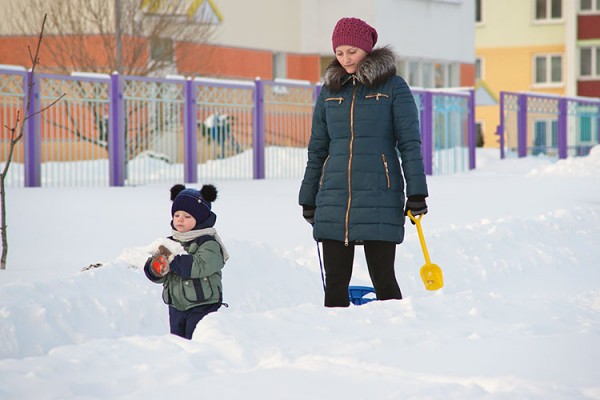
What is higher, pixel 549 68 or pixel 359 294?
pixel 549 68

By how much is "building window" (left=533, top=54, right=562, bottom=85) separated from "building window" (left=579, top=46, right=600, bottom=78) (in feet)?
2.62

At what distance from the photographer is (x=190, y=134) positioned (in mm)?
18922

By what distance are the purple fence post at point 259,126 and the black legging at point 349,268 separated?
14.2m

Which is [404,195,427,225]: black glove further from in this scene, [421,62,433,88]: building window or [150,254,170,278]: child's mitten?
[421,62,433,88]: building window

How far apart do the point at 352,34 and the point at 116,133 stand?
38.5 ft

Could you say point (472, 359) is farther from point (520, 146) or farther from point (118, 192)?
point (520, 146)

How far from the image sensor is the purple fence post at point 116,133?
57.1ft

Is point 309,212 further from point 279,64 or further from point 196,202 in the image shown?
point 279,64

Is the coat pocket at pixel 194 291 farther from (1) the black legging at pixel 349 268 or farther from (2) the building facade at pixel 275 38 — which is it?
(2) the building facade at pixel 275 38

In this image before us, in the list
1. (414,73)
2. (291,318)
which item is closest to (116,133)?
(291,318)

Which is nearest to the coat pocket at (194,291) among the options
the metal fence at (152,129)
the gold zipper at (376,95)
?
the gold zipper at (376,95)

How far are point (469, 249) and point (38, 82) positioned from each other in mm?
7865

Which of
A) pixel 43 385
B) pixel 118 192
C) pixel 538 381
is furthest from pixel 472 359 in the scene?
pixel 118 192

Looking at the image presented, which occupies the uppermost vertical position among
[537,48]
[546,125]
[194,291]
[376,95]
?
[537,48]
